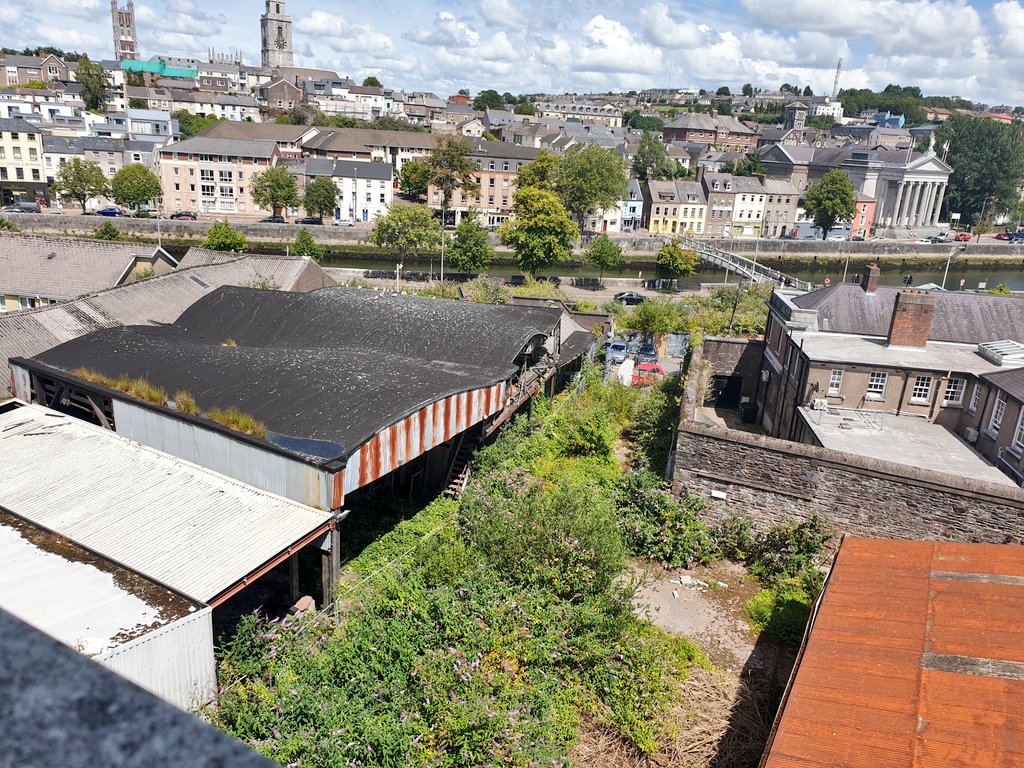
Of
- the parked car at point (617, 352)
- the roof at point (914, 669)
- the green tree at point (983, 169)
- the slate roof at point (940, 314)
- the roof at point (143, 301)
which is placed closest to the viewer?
the roof at point (914, 669)

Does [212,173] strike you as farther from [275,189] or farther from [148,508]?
[148,508]

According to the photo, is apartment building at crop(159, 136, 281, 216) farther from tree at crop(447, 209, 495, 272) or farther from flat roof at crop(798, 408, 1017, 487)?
flat roof at crop(798, 408, 1017, 487)

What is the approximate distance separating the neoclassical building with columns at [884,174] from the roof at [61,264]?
6909 centimetres

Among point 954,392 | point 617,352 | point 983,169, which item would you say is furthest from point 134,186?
point 983,169

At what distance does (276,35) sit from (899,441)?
565 ft

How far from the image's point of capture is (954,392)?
19.8 m

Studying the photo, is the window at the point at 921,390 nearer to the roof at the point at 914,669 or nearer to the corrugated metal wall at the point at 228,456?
the roof at the point at 914,669

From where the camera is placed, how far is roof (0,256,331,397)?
839 inches

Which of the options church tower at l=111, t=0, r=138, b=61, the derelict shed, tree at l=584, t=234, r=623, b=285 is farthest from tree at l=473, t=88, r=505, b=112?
the derelict shed

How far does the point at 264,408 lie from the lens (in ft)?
47.0

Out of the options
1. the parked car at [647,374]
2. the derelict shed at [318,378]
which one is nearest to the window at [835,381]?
the parked car at [647,374]

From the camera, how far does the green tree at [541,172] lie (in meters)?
64.6

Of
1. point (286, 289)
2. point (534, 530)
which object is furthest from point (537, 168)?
point (534, 530)

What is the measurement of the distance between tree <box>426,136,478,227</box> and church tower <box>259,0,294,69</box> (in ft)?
368
